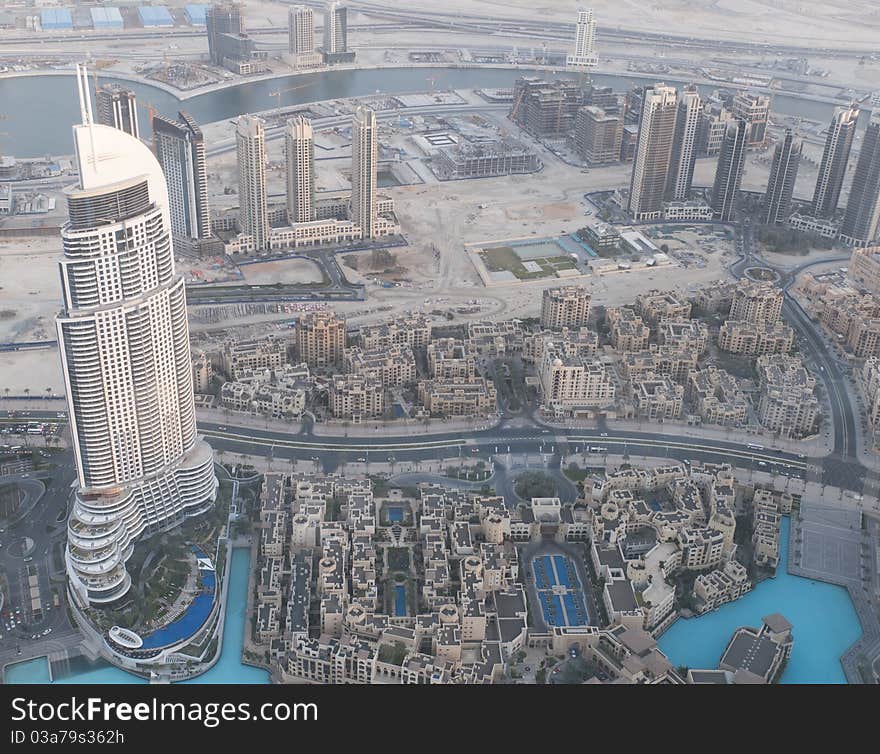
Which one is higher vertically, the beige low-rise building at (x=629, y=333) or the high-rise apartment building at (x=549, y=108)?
the high-rise apartment building at (x=549, y=108)

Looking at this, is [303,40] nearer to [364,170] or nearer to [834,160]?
[364,170]

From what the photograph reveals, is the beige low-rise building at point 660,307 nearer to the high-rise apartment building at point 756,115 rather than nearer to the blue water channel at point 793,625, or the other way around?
the blue water channel at point 793,625

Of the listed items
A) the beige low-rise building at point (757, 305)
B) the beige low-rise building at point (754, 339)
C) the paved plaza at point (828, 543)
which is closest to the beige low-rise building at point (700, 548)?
the paved plaza at point (828, 543)

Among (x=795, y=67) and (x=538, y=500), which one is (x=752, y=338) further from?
(x=795, y=67)

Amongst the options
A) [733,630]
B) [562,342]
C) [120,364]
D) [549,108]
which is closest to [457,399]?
[562,342]

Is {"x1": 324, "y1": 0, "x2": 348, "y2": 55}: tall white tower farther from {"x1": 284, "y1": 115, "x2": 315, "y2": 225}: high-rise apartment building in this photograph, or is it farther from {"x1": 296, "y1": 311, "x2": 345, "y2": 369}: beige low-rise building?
{"x1": 296, "y1": 311, "x2": 345, "y2": 369}: beige low-rise building
